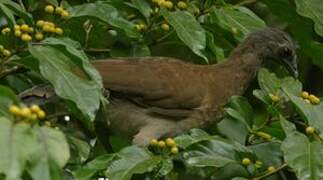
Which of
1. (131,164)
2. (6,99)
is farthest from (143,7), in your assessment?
(6,99)

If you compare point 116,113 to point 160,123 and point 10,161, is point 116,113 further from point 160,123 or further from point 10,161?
point 10,161

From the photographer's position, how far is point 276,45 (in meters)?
4.81

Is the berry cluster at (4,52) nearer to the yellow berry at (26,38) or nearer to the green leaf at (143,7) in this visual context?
the yellow berry at (26,38)

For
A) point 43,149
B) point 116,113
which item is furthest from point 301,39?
point 43,149

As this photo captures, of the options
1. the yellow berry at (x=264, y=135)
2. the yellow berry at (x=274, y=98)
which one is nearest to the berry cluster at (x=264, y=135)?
the yellow berry at (x=264, y=135)

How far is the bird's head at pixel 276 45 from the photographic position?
188 inches

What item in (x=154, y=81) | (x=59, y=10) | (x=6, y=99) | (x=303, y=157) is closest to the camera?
(x=6, y=99)

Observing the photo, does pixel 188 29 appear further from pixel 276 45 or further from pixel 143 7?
pixel 276 45

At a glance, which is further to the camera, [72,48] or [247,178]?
[247,178]

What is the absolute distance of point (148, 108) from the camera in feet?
14.2

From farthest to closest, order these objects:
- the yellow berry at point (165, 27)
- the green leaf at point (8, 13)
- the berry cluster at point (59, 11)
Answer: the yellow berry at point (165, 27), the berry cluster at point (59, 11), the green leaf at point (8, 13)

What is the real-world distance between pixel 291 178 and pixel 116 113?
83 centimetres

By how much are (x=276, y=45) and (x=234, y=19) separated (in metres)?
0.96

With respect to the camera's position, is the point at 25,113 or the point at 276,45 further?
the point at 276,45
